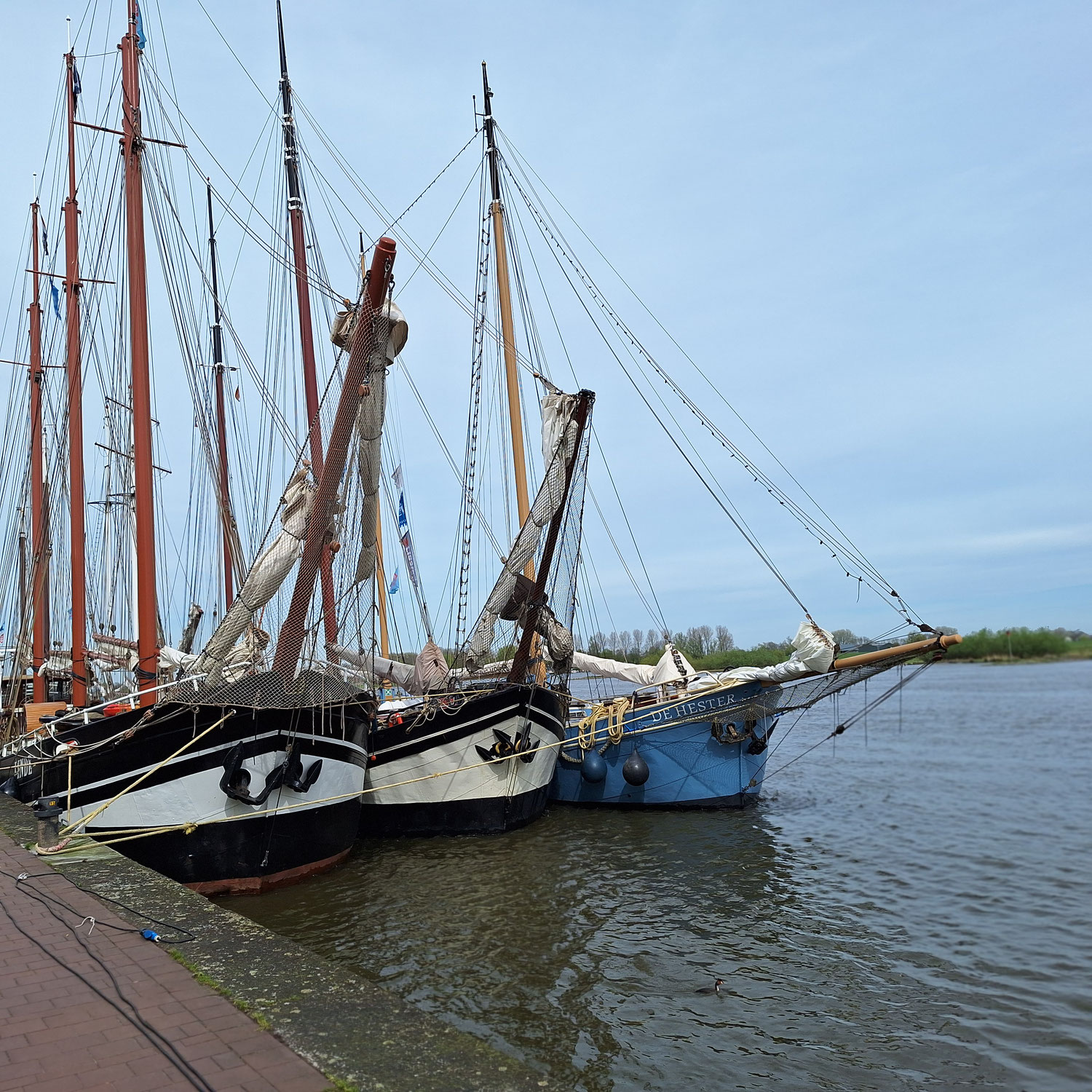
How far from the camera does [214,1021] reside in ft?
15.5

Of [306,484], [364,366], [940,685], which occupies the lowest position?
[940,685]

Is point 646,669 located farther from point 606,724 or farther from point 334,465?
point 334,465

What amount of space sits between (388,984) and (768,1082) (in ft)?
12.1

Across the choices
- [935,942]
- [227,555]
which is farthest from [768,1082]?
[227,555]

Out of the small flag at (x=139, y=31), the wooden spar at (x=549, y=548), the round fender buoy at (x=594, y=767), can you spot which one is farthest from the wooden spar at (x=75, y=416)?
the round fender buoy at (x=594, y=767)

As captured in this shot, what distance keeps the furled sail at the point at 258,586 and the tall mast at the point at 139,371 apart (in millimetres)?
1590

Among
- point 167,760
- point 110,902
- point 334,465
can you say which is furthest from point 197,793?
point 334,465

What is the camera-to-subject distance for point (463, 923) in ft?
34.3

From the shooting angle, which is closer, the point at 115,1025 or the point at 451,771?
the point at 115,1025

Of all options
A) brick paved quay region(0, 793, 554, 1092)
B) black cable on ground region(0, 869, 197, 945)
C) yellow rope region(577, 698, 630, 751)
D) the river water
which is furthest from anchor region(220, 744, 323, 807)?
yellow rope region(577, 698, 630, 751)

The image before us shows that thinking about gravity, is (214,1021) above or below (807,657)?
below

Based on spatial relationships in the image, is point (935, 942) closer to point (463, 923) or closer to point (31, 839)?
point (463, 923)

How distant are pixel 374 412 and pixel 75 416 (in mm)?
10967

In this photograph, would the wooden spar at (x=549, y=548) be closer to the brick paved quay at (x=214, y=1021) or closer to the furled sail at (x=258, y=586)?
the furled sail at (x=258, y=586)
